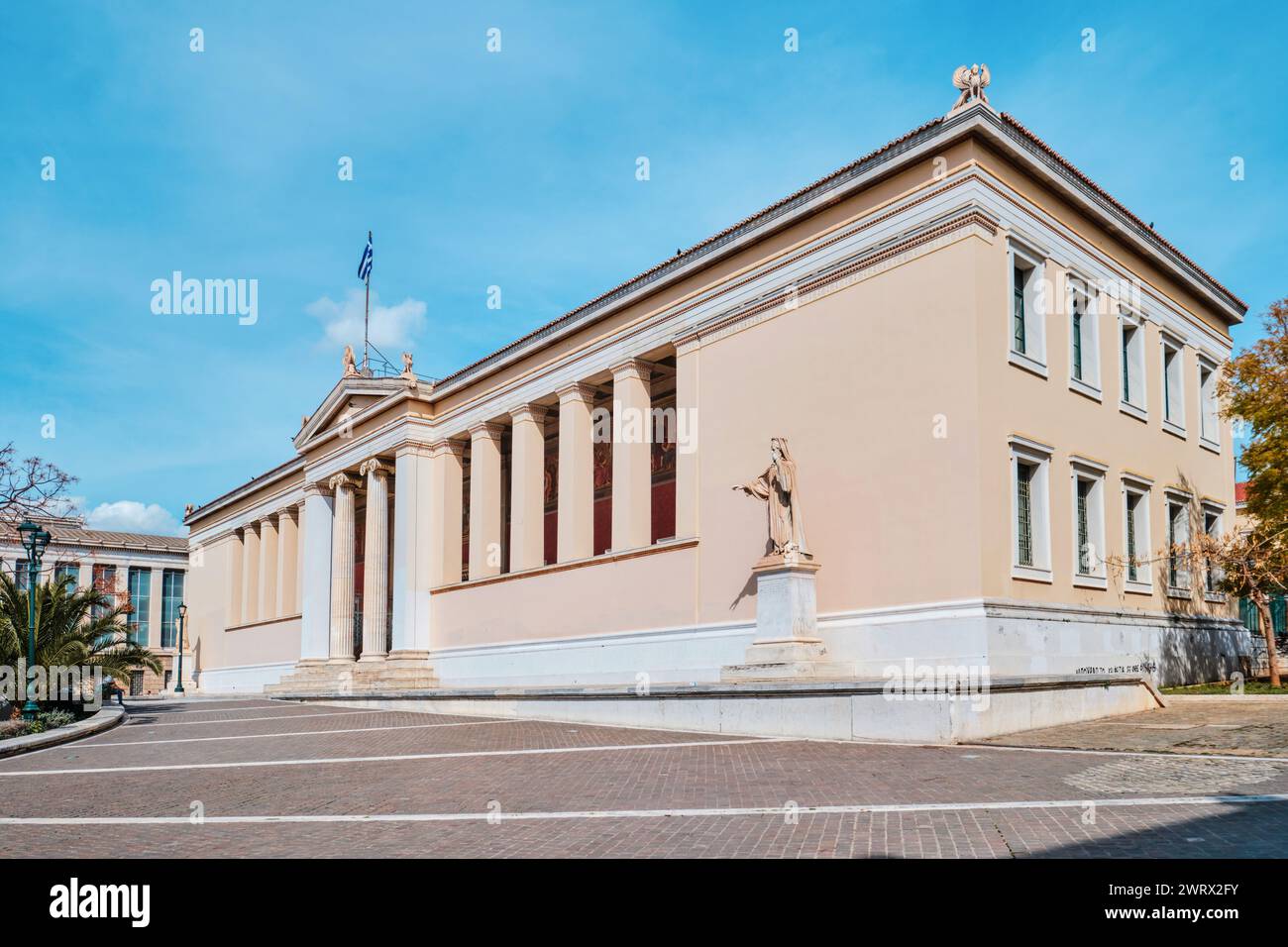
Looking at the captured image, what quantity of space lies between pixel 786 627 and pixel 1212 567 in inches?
479

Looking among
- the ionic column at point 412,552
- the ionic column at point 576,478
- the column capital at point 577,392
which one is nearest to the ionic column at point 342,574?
the ionic column at point 412,552

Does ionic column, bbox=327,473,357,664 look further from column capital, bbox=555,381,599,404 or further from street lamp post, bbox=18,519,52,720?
street lamp post, bbox=18,519,52,720

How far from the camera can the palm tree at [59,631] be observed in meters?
23.2

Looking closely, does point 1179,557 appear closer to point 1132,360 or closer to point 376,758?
point 1132,360

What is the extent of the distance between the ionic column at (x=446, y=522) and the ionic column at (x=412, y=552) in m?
0.08

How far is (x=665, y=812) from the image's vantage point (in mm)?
9805

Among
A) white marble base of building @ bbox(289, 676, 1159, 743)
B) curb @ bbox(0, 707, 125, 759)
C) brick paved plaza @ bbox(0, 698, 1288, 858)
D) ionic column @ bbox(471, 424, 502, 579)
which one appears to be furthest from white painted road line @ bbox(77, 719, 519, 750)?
ionic column @ bbox(471, 424, 502, 579)

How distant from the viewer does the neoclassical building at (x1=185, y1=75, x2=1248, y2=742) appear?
1994 centimetres

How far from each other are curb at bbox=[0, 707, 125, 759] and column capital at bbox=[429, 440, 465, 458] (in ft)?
45.1

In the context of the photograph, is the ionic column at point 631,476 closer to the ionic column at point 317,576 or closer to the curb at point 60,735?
the curb at point 60,735

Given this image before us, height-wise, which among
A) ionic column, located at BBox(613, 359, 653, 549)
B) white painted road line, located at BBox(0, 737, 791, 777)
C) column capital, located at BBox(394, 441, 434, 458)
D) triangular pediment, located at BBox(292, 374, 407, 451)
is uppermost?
triangular pediment, located at BBox(292, 374, 407, 451)

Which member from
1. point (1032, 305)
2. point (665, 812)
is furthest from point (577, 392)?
point (665, 812)
